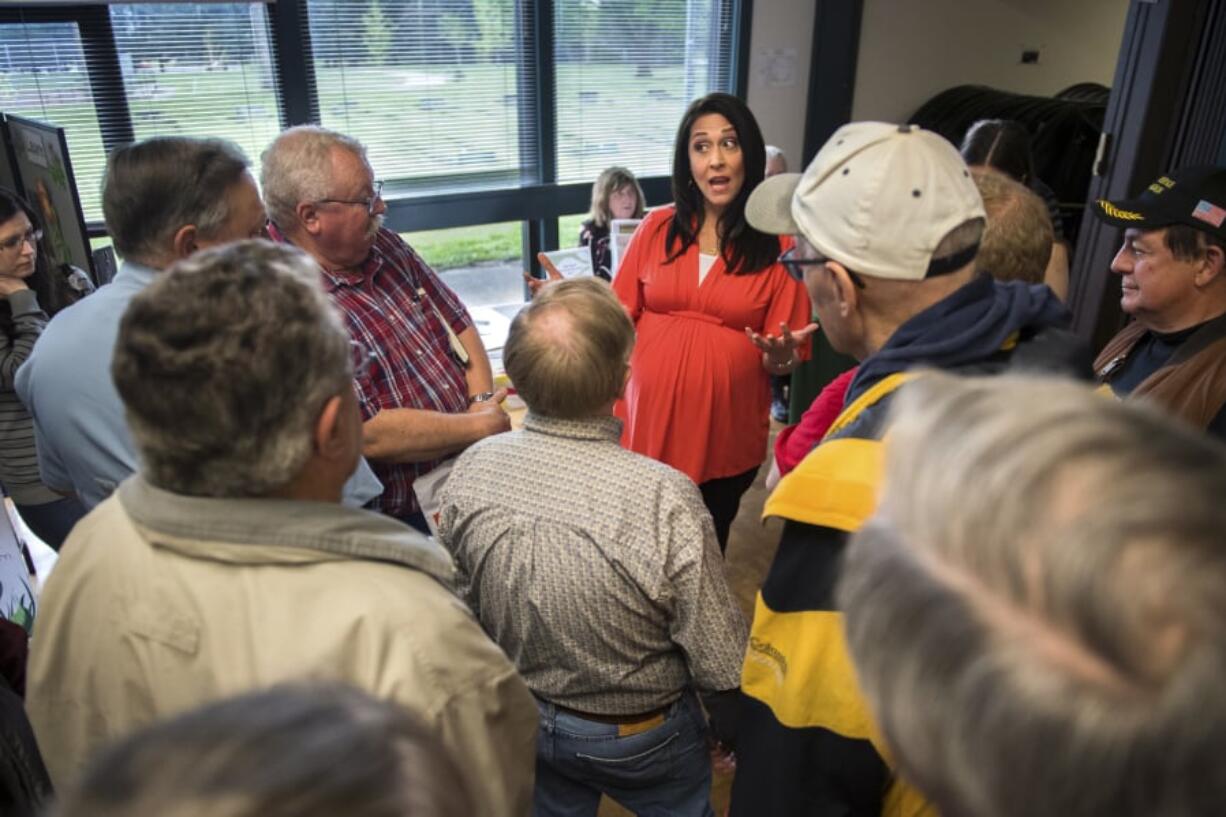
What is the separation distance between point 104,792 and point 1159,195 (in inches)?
90.0

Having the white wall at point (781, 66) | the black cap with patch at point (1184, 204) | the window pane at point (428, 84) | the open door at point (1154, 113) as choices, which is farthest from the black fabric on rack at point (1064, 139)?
the black cap with patch at point (1184, 204)

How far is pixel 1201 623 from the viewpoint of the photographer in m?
0.43

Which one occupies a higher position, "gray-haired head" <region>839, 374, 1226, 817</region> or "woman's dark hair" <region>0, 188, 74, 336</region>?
"gray-haired head" <region>839, 374, 1226, 817</region>

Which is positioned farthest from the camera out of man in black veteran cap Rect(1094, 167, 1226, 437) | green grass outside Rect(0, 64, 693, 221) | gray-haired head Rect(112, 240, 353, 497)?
green grass outside Rect(0, 64, 693, 221)

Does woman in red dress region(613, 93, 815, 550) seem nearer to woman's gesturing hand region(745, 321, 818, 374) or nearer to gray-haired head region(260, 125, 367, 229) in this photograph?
woman's gesturing hand region(745, 321, 818, 374)

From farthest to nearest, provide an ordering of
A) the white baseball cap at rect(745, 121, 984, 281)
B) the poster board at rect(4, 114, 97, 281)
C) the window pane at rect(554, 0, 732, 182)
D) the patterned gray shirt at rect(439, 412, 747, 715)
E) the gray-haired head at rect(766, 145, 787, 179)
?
the window pane at rect(554, 0, 732, 182), the gray-haired head at rect(766, 145, 787, 179), the poster board at rect(4, 114, 97, 281), the patterned gray shirt at rect(439, 412, 747, 715), the white baseball cap at rect(745, 121, 984, 281)

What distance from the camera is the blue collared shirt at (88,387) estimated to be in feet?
4.76

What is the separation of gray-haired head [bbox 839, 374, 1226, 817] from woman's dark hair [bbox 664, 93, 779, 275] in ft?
6.16

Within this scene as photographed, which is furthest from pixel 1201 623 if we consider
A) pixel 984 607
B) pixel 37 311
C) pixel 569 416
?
pixel 37 311

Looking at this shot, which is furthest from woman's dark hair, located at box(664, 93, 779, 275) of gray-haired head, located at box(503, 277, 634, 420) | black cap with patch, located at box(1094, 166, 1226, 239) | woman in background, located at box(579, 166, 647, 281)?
woman in background, located at box(579, 166, 647, 281)

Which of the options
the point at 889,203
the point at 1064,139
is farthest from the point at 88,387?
the point at 1064,139

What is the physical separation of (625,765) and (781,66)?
509 centimetres

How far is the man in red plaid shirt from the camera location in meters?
1.82

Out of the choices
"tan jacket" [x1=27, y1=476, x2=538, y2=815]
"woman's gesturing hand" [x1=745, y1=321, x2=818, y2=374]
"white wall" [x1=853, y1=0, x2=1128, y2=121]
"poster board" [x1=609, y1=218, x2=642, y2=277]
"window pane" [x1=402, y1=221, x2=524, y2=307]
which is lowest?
"window pane" [x1=402, y1=221, x2=524, y2=307]
